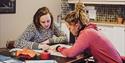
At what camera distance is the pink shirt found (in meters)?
2.20

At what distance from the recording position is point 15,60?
210cm

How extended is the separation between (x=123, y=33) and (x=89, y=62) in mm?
2050

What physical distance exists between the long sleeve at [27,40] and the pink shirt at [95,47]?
57 centimetres

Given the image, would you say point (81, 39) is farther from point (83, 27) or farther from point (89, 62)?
point (89, 62)

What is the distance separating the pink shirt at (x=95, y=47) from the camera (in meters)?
2.20

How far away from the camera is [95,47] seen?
222cm

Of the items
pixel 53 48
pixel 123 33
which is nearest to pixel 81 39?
pixel 53 48

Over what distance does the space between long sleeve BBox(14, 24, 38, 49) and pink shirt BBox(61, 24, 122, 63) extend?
57 cm

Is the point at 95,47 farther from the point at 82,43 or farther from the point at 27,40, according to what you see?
the point at 27,40

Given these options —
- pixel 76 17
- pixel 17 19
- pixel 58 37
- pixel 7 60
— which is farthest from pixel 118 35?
pixel 7 60

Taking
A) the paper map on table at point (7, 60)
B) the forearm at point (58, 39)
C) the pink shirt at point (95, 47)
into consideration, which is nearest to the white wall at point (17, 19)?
the forearm at point (58, 39)

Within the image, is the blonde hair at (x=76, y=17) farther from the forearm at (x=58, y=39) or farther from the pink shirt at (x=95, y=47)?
the forearm at (x=58, y=39)

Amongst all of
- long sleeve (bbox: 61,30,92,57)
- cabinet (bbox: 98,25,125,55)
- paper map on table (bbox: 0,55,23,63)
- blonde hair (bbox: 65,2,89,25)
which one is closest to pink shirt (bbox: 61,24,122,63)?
long sleeve (bbox: 61,30,92,57)

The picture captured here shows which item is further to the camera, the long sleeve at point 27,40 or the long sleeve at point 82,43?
the long sleeve at point 27,40
